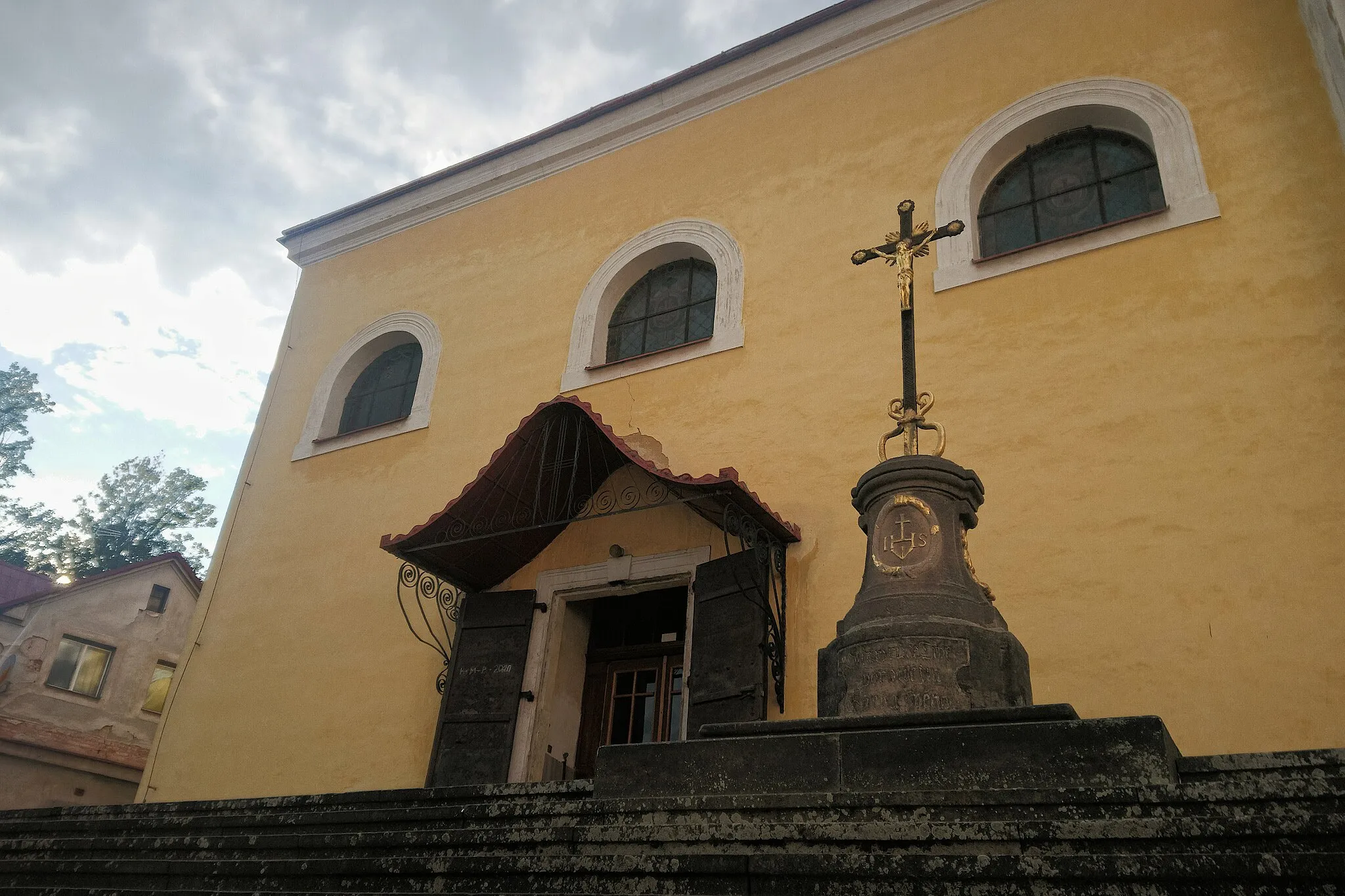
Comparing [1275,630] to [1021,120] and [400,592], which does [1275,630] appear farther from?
[400,592]

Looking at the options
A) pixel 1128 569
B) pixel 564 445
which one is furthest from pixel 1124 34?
pixel 564 445

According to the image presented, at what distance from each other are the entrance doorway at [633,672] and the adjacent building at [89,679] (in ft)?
24.9

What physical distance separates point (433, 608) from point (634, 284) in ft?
11.3

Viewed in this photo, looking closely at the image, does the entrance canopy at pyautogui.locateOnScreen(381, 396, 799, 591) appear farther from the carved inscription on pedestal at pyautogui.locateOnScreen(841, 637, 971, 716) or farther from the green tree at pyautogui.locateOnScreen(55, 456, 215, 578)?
the green tree at pyautogui.locateOnScreen(55, 456, 215, 578)

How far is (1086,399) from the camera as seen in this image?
22.1 feet

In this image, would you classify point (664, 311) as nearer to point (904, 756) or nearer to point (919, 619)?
point (919, 619)

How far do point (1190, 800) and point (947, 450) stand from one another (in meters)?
4.05

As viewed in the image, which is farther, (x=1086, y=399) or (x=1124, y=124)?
(x=1124, y=124)

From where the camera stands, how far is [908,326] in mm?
5469

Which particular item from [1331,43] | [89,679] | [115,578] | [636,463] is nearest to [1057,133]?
[1331,43]

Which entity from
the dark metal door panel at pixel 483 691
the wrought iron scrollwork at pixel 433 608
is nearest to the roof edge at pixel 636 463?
the wrought iron scrollwork at pixel 433 608

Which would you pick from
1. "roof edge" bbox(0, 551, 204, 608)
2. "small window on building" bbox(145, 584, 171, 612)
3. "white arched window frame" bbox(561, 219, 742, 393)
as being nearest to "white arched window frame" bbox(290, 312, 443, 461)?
"white arched window frame" bbox(561, 219, 742, 393)

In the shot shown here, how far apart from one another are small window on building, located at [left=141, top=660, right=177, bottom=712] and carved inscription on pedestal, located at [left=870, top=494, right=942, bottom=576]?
48.0 feet

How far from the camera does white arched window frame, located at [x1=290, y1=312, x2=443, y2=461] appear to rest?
9961 millimetres
